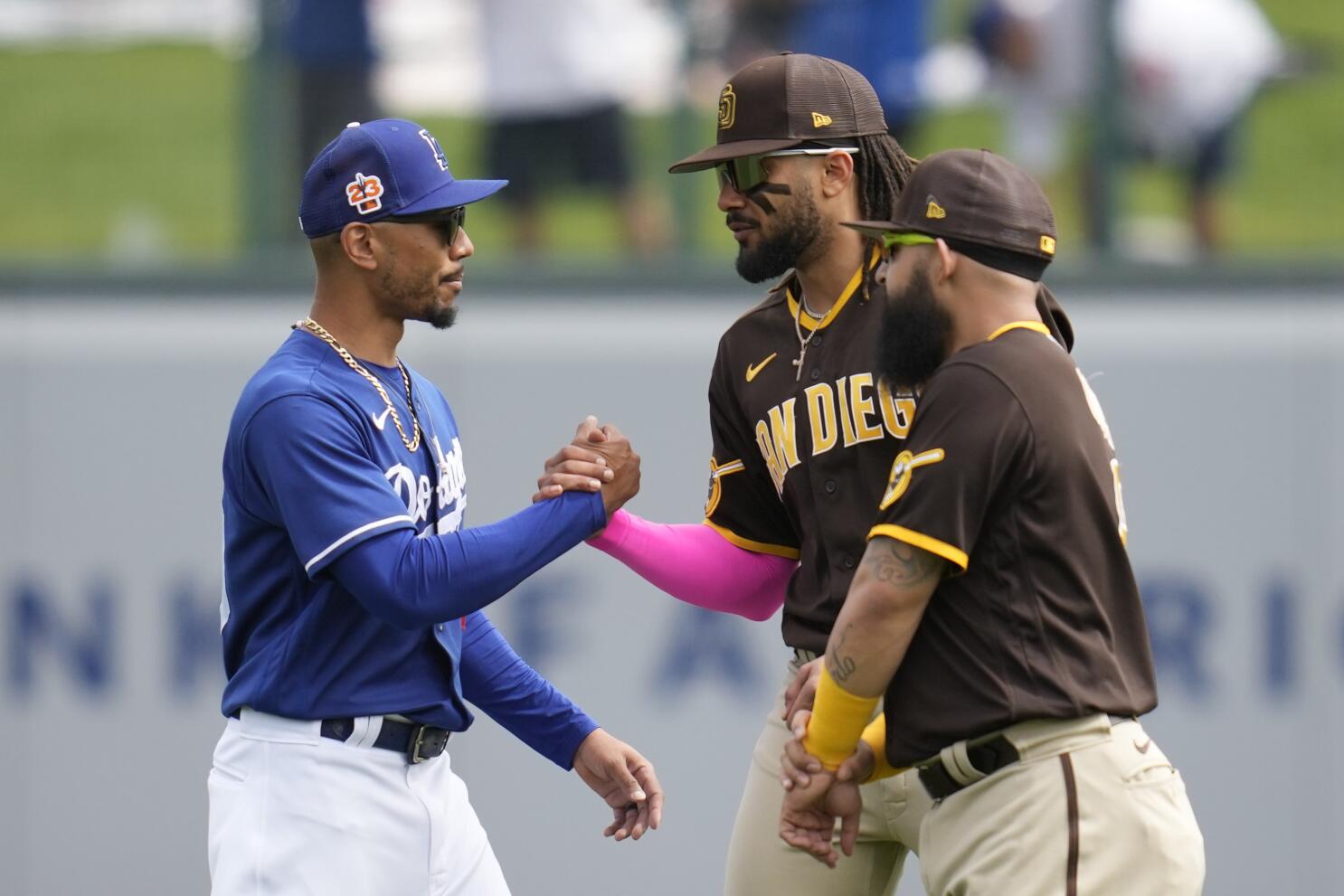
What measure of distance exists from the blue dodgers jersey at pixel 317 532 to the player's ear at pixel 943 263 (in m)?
1.04

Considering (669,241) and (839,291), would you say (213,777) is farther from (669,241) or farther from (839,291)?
(669,241)

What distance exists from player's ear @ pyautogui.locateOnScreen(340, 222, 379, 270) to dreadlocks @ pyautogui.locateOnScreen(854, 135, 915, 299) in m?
1.01

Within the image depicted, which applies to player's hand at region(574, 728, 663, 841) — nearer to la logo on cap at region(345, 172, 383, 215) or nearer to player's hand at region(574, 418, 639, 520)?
player's hand at region(574, 418, 639, 520)

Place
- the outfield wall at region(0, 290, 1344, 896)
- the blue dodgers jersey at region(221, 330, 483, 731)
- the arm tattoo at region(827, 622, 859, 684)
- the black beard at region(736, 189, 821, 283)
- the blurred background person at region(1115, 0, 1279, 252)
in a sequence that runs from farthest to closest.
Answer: the blurred background person at region(1115, 0, 1279, 252) → the outfield wall at region(0, 290, 1344, 896) → the black beard at region(736, 189, 821, 283) → the blue dodgers jersey at region(221, 330, 483, 731) → the arm tattoo at region(827, 622, 859, 684)

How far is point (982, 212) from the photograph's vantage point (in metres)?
3.04

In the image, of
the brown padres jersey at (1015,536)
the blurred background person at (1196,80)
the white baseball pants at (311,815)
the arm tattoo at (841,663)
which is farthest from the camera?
the blurred background person at (1196,80)

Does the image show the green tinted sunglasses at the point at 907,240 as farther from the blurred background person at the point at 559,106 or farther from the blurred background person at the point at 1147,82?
the blurred background person at the point at 1147,82

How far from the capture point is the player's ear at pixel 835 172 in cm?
365

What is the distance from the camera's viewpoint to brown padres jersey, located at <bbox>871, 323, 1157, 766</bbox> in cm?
289

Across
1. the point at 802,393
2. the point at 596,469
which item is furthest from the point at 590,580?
the point at 596,469

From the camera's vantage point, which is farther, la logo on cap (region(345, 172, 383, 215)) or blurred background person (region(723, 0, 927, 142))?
blurred background person (region(723, 0, 927, 142))

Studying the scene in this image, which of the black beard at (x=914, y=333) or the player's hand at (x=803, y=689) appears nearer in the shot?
the black beard at (x=914, y=333)

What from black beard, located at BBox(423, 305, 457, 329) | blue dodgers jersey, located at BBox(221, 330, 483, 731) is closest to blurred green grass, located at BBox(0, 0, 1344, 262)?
black beard, located at BBox(423, 305, 457, 329)

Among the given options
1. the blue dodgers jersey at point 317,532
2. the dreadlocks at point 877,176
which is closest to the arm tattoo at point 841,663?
the blue dodgers jersey at point 317,532
